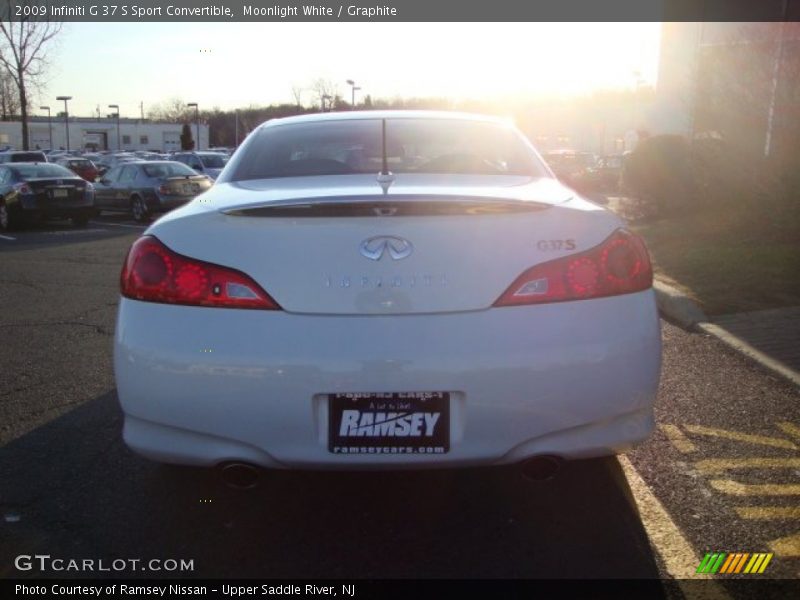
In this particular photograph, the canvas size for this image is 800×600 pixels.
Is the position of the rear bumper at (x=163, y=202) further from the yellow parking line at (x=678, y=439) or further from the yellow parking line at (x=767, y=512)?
the yellow parking line at (x=767, y=512)

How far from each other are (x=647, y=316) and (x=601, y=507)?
33.4 inches

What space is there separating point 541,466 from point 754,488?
1171 mm

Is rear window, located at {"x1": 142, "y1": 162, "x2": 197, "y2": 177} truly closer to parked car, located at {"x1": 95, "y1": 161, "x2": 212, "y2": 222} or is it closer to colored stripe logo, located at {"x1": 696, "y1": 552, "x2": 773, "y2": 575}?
parked car, located at {"x1": 95, "y1": 161, "x2": 212, "y2": 222}

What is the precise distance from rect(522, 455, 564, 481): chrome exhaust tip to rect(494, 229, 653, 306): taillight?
570 mm

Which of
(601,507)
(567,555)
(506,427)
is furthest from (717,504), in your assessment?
(506,427)

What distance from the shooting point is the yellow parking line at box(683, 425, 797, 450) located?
4.05 metres

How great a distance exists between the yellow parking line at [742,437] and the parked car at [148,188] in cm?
1563

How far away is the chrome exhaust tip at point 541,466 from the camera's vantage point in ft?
9.54

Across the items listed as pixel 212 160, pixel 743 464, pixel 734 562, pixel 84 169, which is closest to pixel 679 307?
pixel 743 464

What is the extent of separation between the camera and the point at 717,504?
334cm

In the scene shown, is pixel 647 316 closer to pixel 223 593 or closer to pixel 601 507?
pixel 601 507

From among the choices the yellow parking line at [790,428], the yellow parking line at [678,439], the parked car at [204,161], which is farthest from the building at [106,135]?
the yellow parking line at [790,428]

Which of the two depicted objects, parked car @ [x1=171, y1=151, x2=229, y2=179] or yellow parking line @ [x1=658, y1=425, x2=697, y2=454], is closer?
yellow parking line @ [x1=658, y1=425, x2=697, y2=454]

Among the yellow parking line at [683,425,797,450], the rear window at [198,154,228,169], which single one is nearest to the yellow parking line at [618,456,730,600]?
the yellow parking line at [683,425,797,450]
